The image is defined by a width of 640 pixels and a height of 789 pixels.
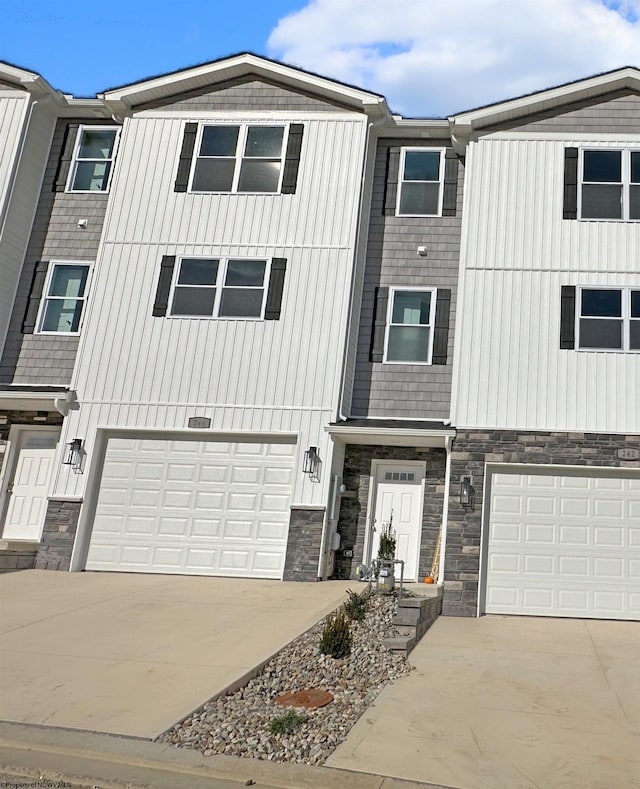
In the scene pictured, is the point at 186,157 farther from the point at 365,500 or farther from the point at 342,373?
the point at 365,500

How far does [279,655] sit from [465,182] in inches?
374

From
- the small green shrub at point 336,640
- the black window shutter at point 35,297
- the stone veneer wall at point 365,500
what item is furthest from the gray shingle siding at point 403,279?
the black window shutter at point 35,297

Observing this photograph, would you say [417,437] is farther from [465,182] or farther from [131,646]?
[131,646]

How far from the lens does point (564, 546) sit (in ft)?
36.0

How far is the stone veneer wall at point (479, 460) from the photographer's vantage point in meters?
10.8

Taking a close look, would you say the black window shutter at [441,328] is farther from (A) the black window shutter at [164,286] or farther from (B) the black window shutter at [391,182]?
(A) the black window shutter at [164,286]

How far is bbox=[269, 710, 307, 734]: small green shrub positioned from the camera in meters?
5.27

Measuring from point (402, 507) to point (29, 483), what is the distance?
23.4ft

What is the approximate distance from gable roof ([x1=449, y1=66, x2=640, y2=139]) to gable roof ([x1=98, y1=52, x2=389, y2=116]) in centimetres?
177

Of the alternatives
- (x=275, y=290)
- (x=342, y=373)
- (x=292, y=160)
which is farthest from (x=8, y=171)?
(x=342, y=373)

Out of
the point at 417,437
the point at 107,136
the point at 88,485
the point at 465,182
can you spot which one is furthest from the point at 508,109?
the point at 88,485

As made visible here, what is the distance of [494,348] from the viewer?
12.0m

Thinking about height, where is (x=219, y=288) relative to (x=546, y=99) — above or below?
below

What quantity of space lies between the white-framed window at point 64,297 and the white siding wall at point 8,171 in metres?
0.66
